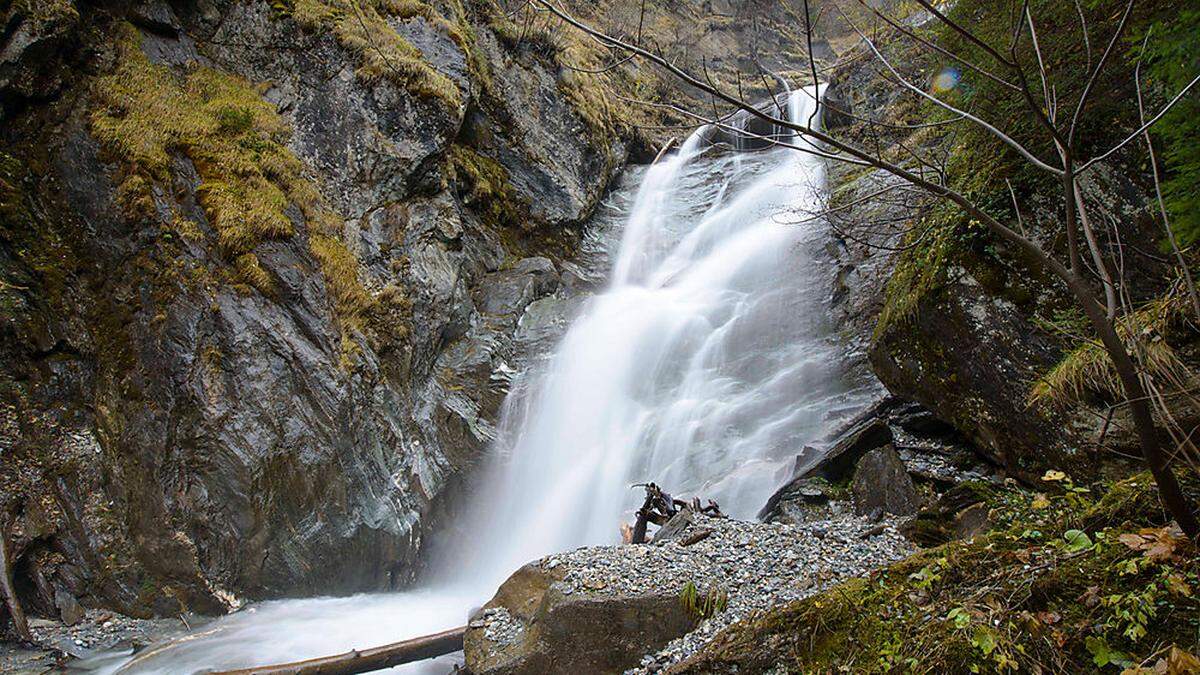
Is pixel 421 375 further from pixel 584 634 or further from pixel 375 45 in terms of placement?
pixel 584 634

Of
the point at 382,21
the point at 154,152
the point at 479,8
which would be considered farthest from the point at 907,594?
the point at 479,8

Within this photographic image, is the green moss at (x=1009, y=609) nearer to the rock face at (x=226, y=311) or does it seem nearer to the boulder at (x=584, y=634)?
the boulder at (x=584, y=634)

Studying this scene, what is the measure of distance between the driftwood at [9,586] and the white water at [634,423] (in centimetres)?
90

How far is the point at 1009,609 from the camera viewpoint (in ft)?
8.96

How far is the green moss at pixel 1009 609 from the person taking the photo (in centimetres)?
242

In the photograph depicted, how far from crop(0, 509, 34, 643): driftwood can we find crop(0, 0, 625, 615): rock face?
0.61ft

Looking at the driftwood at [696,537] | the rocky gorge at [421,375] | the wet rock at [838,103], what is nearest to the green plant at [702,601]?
the rocky gorge at [421,375]

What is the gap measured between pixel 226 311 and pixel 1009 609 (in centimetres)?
840

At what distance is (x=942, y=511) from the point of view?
521cm

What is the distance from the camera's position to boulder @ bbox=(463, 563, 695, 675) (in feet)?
14.6

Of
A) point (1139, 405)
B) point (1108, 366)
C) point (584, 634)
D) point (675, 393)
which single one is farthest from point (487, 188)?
point (1139, 405)

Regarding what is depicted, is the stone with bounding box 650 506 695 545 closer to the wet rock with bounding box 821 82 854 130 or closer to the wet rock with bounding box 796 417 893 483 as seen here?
the wet rock with bounding box 796 417 893 483

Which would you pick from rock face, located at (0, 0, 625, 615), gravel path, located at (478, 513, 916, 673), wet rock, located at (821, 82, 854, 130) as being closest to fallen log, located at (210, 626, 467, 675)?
gravel path, located at (478, 513, 916, 673)

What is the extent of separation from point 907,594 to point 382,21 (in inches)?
505
